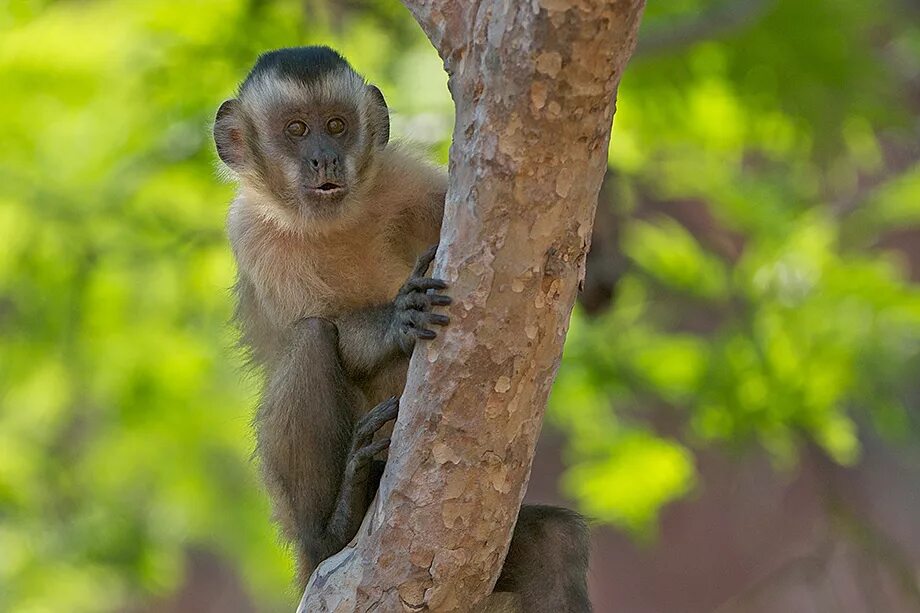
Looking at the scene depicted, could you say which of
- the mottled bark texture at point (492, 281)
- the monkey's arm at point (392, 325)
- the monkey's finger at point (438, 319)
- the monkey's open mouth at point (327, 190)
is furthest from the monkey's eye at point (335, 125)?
the monkey's finger at point (438, 319)

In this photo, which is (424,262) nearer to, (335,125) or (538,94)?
(538,94)

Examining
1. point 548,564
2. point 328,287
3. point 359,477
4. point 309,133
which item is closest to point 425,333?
point 359,477

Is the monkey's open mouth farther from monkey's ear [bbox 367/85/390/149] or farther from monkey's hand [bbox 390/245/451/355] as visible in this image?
monkey's hand [bbox 390/245/451/355]

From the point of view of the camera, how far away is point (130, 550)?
30.0ft

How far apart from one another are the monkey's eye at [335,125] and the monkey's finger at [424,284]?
169cm

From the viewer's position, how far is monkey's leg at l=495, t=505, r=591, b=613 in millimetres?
5176

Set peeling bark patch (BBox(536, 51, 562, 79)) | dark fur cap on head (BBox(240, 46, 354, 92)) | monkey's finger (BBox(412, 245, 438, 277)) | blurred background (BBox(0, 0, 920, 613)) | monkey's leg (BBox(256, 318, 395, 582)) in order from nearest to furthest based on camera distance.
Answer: peeling bark patch (BBox(536, 51, 562, 79)), monkey's finger (BBox(412, 245, 438, 277)), monkey's leg (BBox(256, 318, 395, 582)), dark fur cap on head (BBox(240, 46, 354, 92)), blurred background (BBox(0, 0, 920, 613))

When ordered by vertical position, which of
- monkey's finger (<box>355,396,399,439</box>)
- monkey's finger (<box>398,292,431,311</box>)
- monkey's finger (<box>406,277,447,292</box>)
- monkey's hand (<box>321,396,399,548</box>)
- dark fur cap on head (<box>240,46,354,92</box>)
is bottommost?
monkey's hand (<box>321,396,399,548</box>)

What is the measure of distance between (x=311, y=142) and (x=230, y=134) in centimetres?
56

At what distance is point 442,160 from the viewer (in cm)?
750

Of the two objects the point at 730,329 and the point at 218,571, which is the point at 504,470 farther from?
the point at 218,571

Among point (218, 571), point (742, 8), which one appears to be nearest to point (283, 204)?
point (742, 8)

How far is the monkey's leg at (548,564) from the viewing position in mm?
5176

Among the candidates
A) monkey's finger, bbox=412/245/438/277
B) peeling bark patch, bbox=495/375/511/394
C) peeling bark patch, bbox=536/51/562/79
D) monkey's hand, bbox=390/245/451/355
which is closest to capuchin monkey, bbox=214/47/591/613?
monkey's finger, bbox=412/245/438/277
